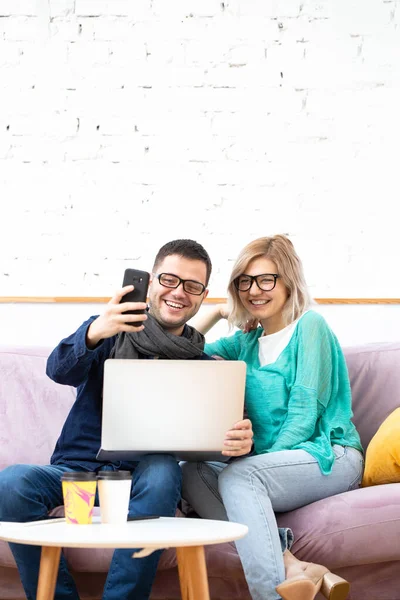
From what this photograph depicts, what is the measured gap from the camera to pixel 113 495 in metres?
1.41

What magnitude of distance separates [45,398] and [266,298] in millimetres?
721

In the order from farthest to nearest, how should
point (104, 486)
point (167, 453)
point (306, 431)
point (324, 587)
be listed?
point (306, 431) → point (167, 453) → point (324, 587) → point (104, 486)

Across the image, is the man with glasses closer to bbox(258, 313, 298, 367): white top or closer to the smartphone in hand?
the smartphone in hand

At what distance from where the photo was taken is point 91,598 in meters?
1.87

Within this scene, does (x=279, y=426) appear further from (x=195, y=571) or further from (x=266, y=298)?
(x=195, y=571)

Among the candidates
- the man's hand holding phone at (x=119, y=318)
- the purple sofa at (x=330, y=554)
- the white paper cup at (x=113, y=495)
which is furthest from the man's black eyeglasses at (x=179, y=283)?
the white paper cup at (x=113, y=495)

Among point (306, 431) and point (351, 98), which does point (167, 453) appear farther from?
point (351, 98)

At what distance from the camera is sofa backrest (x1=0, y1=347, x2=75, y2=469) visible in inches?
89.1

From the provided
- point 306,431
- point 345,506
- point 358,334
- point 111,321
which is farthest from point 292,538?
point 358,334

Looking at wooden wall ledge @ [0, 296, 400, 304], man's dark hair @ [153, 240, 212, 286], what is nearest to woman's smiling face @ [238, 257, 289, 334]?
man's dark hair @ [153, 240, 212, 286]

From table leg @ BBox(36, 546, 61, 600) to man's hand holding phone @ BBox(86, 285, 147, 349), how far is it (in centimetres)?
48

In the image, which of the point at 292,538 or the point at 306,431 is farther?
the point at 306,431

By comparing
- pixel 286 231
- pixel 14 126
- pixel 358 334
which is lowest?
pixel 358 334

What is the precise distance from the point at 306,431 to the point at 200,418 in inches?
15.1
